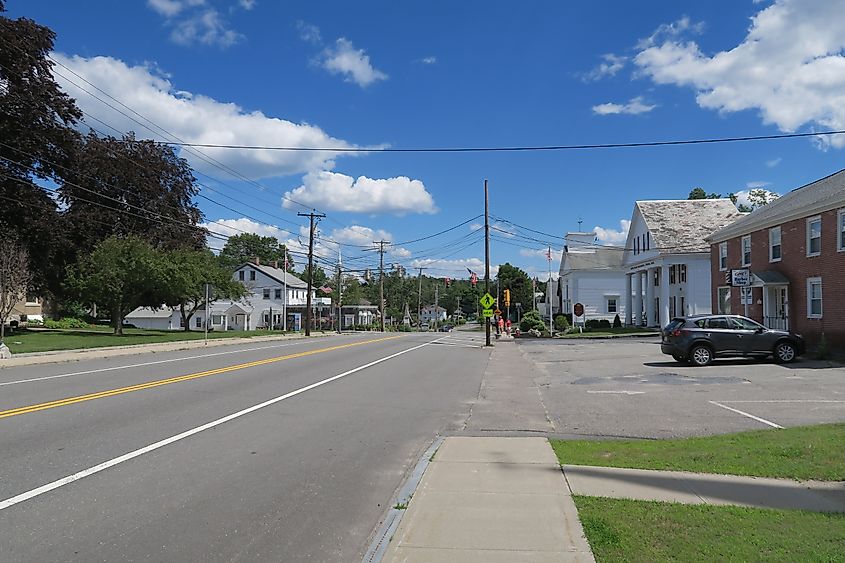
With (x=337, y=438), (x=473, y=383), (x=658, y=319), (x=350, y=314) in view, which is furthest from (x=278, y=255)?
(x=337, y=438)

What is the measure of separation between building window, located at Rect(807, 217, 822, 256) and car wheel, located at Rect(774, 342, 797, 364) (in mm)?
6767

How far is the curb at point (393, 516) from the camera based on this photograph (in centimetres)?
493

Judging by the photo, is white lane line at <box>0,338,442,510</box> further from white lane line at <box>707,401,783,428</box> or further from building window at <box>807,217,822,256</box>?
building window at <box>807,217,822,256</box>

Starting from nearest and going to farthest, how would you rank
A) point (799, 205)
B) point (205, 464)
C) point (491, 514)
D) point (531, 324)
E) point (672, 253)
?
point (491, 514) < point (205, 464) < point (799, 205) < point (672, 253) < point (531, 324)

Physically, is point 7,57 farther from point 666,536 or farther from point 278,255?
point 278,255

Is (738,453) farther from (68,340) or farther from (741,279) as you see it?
(68,340)

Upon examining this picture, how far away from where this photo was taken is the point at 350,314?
110m

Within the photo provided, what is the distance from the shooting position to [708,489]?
6.45 meters

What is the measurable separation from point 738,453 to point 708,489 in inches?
71.6

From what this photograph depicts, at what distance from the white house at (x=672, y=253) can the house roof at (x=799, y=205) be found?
13800 mm

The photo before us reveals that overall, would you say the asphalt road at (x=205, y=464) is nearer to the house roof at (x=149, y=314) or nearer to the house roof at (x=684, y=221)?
the house roof at (x=684, y=221)

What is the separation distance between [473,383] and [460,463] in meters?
9.98

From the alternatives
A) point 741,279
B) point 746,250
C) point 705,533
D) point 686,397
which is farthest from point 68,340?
point 705,533

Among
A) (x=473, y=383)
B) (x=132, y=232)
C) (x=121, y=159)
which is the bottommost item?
(x=473, y=383)
